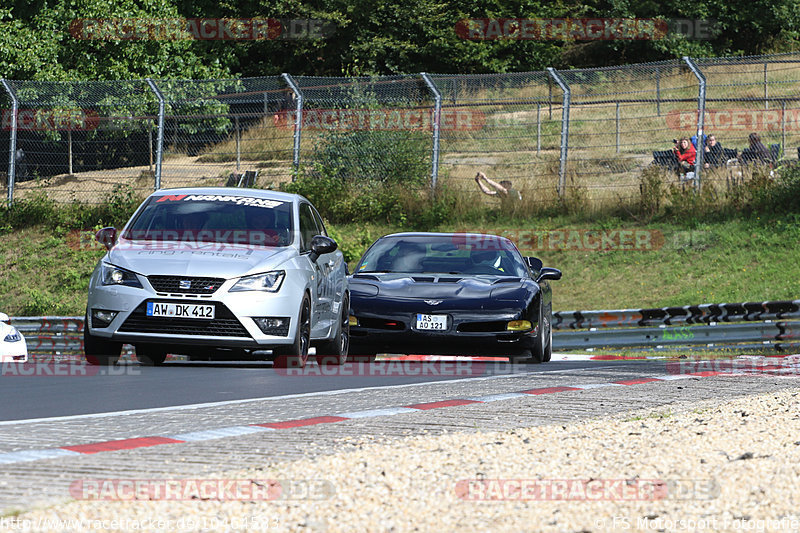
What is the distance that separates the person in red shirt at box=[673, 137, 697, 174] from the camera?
23734 millimetres

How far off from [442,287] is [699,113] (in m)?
11.8

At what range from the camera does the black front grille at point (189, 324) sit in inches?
427

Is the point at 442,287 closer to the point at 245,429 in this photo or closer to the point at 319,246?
the point at 319,246

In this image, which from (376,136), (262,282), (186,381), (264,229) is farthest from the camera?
(376,136)

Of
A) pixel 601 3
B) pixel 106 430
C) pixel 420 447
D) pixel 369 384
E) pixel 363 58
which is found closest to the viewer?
pixel 420 447

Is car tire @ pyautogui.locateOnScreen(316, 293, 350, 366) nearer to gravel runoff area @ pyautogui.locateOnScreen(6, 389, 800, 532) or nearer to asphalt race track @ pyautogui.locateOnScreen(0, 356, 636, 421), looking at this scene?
asphalt race track @ pyautogui.locateOnScreen(0, 356, 636, 421)

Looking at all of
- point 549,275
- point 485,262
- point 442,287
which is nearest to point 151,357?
point 442,287

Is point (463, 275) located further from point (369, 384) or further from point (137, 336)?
point (137, 336)

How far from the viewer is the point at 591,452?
647cm

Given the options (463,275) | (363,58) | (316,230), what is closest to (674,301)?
(463,275)

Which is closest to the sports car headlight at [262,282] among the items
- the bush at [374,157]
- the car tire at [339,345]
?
the car tire at [339,345]

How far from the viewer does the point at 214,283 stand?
35.7 feet

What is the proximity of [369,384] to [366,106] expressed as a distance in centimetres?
1578

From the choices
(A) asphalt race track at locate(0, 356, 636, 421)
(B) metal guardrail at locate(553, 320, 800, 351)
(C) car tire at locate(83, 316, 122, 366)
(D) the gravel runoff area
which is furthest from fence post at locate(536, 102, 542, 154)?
(D) the gravel runoff area
